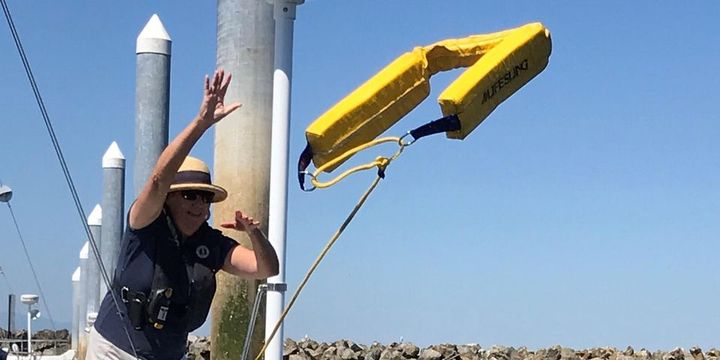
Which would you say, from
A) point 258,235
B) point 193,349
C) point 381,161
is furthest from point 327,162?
point 193,349

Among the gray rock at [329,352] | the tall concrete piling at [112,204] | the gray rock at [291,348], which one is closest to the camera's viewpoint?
the tall concrete piling at [112,204]

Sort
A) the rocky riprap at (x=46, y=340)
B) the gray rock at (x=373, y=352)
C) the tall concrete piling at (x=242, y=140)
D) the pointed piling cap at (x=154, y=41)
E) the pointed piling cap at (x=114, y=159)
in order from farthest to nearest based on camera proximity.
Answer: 1. the rocky riprap at (x=46, y=340)
2. the gray rock at (x=373, y=352)
3. the pointed piling cap at (x=114, y=159)
4. the pointed piling cap at (x=154, y=41)
5. the tall concrete piling at (x=242, y=140)

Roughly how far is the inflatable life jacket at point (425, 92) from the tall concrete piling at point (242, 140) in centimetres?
323

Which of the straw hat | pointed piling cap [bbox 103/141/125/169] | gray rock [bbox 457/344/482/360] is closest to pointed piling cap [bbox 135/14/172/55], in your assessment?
pointed piling cap [bbox 103/141/125/169]

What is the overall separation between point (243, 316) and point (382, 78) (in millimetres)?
3896

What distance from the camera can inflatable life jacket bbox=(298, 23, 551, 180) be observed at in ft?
20.1

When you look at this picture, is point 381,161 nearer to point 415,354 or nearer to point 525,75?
point 525,75

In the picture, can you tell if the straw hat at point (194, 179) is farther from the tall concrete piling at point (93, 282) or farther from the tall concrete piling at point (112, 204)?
the tall concrete piling at point (93, 282)

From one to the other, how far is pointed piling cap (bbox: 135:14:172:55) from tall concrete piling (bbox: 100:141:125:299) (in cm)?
312

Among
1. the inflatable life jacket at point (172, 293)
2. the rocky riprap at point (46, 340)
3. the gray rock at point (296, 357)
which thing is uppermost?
the rocky riprap at point (46, 340)

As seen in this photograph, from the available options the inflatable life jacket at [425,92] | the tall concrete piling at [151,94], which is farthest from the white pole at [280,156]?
the tall concrete piling at [151,94]

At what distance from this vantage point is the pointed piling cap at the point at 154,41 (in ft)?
40.8

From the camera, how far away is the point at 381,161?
6180mm

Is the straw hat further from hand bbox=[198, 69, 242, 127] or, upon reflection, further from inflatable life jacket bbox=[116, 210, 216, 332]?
hand bbox=[198, 69, 242, 127]
